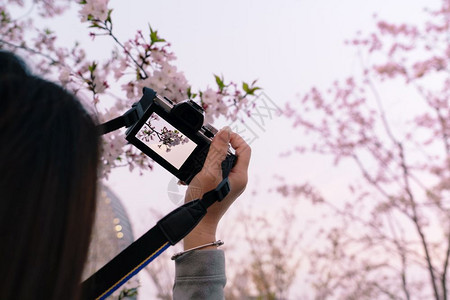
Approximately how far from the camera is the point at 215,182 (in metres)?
0.91

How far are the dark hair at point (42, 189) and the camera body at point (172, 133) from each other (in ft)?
1.48

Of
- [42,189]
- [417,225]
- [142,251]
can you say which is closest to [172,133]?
[142,251]

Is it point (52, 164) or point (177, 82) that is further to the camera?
point (177, 82)

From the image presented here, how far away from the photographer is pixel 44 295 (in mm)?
492

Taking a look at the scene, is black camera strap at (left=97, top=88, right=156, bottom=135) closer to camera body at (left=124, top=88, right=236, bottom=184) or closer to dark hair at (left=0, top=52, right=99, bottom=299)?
camera body at (left=124, top=88, right=236, bottom=184)

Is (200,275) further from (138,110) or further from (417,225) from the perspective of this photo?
(417,225)

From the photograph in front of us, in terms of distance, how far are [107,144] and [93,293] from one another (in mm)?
978

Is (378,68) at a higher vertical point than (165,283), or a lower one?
higher

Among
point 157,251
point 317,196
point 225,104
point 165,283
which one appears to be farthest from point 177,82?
point 165,283

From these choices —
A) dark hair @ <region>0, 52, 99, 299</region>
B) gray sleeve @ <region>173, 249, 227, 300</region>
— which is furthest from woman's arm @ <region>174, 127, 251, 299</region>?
dark hair @ <region>0, 52, 99, 299</region>

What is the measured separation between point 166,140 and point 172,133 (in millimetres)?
23

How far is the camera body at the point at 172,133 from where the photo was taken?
3.32ft

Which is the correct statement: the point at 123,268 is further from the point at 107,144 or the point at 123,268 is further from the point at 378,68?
the point at 378,68

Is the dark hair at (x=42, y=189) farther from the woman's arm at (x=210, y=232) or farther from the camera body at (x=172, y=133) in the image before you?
the camera body at (x=172, y=133)
